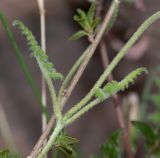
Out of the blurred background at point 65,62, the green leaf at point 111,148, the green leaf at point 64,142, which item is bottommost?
→ the blurred background at point 65,62

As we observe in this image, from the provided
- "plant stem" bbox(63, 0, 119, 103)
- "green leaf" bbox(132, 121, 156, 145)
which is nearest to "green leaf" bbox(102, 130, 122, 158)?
"green leaf" bbox(132, 121, 156, 145)

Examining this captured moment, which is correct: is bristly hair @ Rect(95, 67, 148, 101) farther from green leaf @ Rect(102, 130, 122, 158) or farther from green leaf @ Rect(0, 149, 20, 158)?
green leaf @ Rect(102, 130, 122, 158)

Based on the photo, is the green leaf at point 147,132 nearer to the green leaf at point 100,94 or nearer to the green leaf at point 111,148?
the green leaf at point 111,148

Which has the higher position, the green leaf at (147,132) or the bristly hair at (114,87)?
the bristly hair at (114,87)

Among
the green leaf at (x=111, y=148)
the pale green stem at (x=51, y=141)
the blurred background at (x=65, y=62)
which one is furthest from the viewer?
the blurred background at (x=65, y=62)

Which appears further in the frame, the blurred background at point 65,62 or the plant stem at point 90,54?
the blurred background at point 65,62

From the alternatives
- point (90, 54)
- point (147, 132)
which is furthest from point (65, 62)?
point (90, 54)

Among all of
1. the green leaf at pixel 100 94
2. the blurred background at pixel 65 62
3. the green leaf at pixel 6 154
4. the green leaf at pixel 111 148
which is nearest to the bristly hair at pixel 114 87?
the green leaf at pixel 100 94
